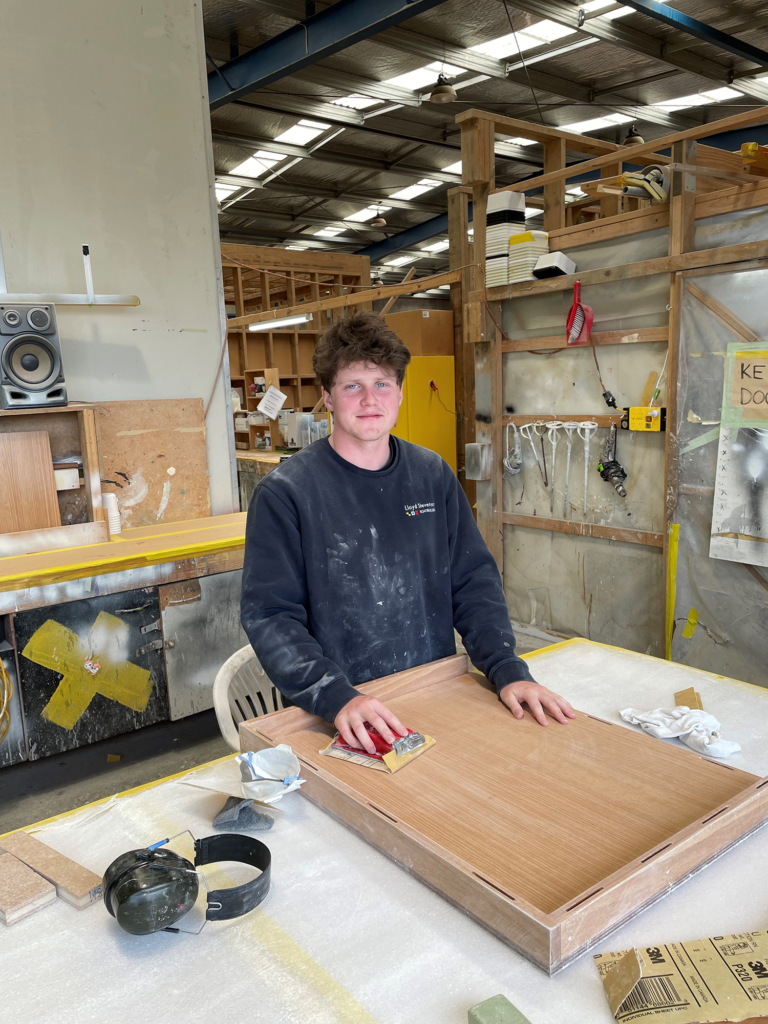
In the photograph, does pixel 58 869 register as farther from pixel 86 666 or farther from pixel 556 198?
pixel 556 198

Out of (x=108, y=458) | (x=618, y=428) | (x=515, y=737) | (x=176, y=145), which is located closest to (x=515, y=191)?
(x=618, y=428)

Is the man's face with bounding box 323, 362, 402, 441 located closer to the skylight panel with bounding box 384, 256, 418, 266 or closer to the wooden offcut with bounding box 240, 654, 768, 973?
the wooden offcut with bounding box 240, 654, 768, 973

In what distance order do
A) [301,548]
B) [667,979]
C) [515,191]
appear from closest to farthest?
1. [667,979]
2. [301,548]
3. [515,191]

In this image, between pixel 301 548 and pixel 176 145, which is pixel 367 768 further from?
pixel 176 145

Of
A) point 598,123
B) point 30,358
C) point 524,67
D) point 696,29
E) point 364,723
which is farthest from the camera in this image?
point 598,123

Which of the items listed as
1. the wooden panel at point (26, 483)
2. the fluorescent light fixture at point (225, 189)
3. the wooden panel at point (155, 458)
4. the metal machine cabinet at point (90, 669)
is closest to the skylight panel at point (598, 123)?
the fluorescent light fixture at point (225, 189)

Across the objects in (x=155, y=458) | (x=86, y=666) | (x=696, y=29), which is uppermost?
(x=696, y=29)

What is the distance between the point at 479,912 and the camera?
0.89 meters

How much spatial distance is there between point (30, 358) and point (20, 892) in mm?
2627

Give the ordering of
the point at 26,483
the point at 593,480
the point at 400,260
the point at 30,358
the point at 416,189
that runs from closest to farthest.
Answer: the point at 30,358 < the point at 26,483 < the point at 593,480 < the point at 416,189 < the point at 400,260

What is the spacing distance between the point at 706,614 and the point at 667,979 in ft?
9.46

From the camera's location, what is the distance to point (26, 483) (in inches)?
126

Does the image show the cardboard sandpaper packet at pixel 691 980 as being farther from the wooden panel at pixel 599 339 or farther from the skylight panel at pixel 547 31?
the skylight panel at pixel 547 31

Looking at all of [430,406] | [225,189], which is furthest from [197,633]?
[225,189]
